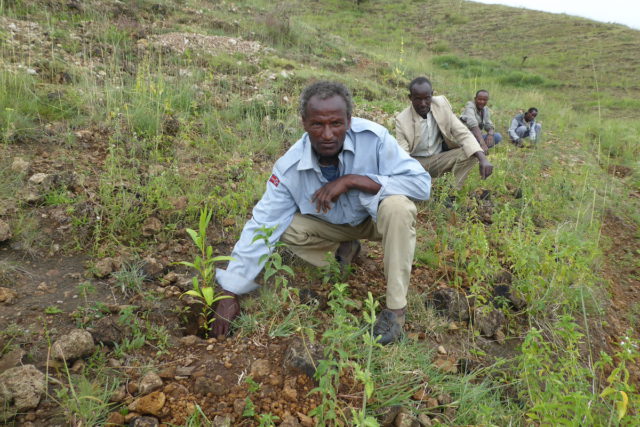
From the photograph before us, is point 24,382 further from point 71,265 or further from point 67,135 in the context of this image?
point 67,135

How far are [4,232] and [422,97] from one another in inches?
129

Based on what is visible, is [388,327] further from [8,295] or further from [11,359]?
[8,295]

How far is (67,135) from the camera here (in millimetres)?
3285

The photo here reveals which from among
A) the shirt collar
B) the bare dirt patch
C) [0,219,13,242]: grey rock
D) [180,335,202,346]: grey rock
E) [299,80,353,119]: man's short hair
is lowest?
the bare dirt patch

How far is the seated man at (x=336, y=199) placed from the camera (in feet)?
6.80

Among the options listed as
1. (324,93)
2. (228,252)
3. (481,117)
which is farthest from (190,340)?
(481,117)

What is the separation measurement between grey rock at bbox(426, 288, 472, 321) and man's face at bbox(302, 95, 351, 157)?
106cm

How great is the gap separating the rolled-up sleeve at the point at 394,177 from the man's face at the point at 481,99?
12.3ft

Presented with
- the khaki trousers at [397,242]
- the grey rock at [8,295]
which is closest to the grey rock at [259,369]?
the khaki trousers at [397,242]

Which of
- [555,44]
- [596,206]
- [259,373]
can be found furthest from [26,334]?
[555,44]

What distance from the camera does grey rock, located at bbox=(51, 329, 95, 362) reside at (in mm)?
1613

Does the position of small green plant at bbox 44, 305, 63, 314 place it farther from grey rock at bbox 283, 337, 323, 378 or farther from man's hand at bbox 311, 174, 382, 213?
man's hand at bbox 311, 174, 382, 213

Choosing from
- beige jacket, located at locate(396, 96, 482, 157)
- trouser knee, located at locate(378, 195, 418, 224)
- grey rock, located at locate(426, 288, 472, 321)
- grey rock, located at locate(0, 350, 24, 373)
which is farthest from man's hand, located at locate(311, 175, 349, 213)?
beige jacket, located at locate(396, 96, 482, 157)

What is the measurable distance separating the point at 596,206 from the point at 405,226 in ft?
11.3
